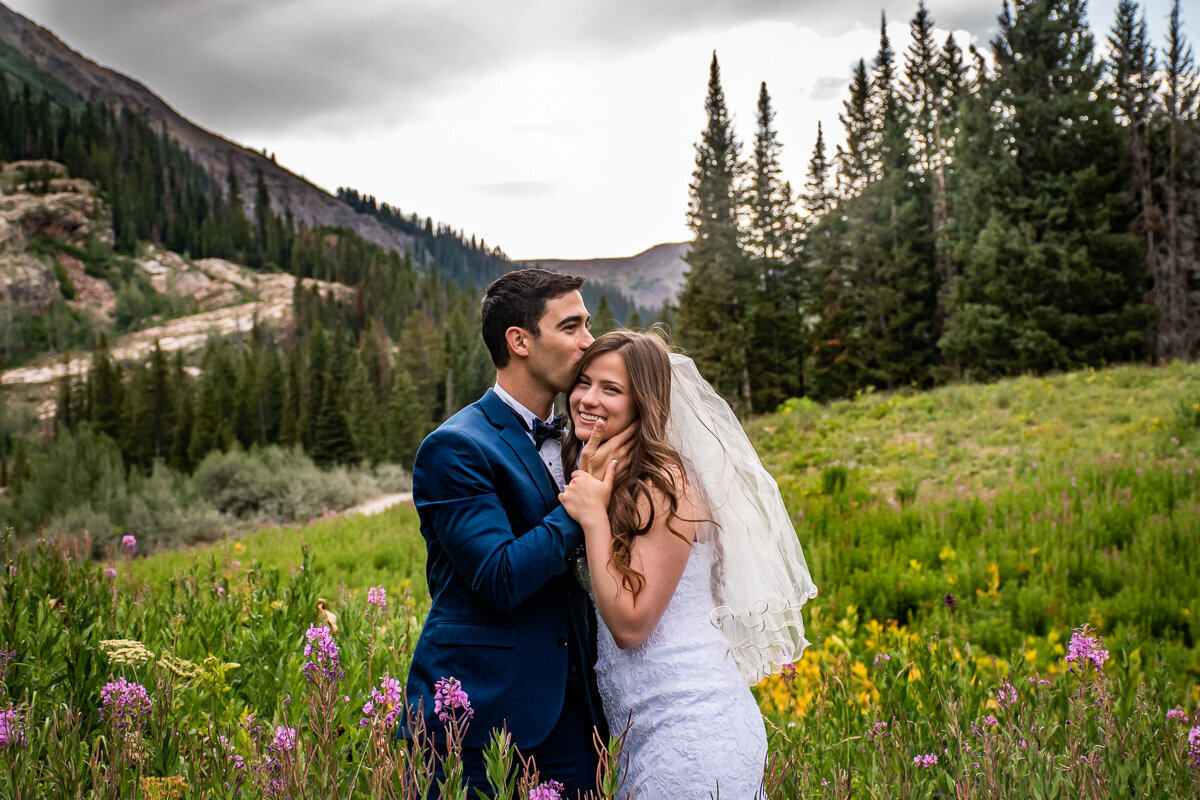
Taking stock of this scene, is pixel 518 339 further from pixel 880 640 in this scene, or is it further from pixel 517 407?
pixel 880 640

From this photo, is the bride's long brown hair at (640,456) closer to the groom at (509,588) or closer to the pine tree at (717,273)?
the groom at (509,588)

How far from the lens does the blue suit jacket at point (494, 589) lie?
7.03 feet

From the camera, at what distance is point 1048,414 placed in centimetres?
1370

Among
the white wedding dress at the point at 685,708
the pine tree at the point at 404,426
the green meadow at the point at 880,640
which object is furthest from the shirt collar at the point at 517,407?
the pine tree at the point at 404,426

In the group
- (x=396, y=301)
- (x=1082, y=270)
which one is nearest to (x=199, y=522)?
(x=1082, y=270)

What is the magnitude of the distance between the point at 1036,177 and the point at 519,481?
3065cm

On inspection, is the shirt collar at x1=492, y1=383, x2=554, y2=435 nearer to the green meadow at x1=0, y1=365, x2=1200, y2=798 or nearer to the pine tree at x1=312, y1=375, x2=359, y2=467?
the green meadow at x1=0, y1=365, x2=1200, y2=798

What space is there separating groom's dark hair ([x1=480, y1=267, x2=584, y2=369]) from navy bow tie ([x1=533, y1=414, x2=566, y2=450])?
0.90ft

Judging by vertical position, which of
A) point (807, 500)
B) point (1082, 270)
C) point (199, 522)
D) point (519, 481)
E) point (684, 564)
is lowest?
point (199, 522)

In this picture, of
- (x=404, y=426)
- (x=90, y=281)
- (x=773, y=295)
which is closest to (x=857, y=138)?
(x=773, y=295)

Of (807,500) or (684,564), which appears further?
(807,500)

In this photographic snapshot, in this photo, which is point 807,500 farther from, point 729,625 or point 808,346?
point 808,346

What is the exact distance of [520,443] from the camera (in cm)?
257

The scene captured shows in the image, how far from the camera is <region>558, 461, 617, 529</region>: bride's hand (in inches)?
87.4
